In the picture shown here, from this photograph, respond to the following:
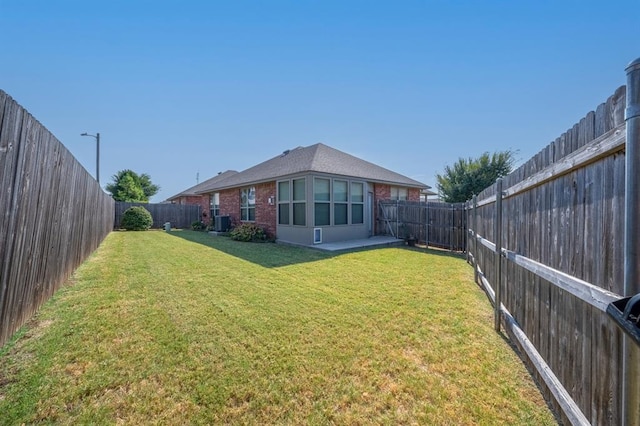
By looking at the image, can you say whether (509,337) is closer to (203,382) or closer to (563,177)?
(563,177)

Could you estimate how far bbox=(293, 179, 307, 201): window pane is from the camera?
10.5 meters

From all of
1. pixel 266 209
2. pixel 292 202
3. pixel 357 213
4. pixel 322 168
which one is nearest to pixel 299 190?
pixel 292 202

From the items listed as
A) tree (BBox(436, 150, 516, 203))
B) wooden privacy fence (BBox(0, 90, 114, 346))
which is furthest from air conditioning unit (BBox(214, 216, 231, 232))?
tree (BBox(436, 150, 516, 203))

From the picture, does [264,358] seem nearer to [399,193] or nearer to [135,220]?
[399,193]

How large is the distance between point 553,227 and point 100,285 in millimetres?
6689

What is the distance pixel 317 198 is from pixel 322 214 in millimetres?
668

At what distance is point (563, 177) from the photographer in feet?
6.40

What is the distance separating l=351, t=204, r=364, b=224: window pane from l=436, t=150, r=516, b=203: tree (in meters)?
8.36

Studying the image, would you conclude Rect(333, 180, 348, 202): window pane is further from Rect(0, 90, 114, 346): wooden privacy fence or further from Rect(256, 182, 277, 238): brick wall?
Rect(0, 90, 114, 346): wooden privacy fence

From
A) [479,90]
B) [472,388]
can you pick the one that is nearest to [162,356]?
[472,388]

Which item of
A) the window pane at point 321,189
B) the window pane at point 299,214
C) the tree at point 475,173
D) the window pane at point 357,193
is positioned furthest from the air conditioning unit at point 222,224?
the tree at point 475,173

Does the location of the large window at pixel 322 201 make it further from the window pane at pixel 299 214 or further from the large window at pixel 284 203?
the large window at pixel 284 203

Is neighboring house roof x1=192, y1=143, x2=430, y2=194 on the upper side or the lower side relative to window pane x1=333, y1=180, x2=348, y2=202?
upper

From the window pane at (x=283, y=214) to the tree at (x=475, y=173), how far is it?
11590 millimetres
